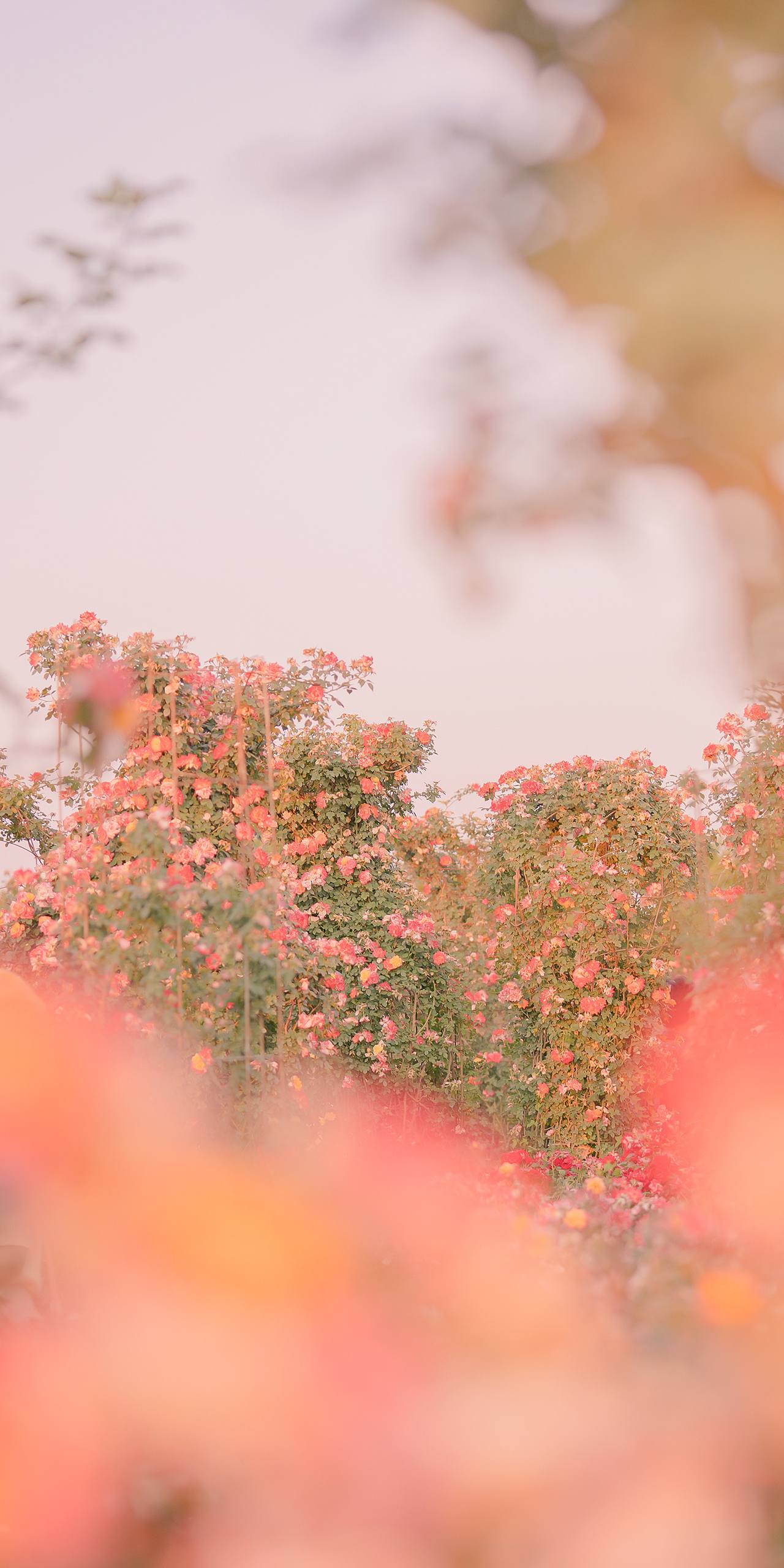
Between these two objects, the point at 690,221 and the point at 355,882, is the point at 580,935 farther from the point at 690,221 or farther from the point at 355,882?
the point at 690,221

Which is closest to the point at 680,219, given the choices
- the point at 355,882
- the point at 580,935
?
the point at 355,882

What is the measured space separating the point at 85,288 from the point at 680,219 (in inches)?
49.5

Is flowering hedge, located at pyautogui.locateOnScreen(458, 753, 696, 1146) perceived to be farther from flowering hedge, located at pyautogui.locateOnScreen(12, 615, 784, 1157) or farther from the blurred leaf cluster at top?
the blurred leaf cluster at top

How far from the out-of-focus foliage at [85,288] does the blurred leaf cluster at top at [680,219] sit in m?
0.87

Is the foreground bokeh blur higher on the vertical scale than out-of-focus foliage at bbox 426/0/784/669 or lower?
lower

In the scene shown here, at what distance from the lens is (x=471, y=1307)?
1704mm

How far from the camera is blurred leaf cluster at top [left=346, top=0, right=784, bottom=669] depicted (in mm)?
705

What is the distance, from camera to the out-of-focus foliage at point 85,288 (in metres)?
1.57

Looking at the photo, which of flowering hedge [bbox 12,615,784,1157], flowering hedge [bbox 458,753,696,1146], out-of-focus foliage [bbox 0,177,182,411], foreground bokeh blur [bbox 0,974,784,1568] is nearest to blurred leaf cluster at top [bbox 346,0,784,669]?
foreground bokeh blur [bbox 0,974,784,1568]

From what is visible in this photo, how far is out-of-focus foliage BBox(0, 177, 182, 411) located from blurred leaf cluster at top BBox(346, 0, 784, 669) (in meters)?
0.87

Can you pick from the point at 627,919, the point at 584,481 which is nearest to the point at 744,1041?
the point at 584,481

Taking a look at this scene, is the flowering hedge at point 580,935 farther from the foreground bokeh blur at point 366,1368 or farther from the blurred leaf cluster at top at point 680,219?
the blurred leaf cluster at top at point 680,219

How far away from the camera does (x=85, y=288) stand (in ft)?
5.72

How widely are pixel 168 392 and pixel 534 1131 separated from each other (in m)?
6.75
